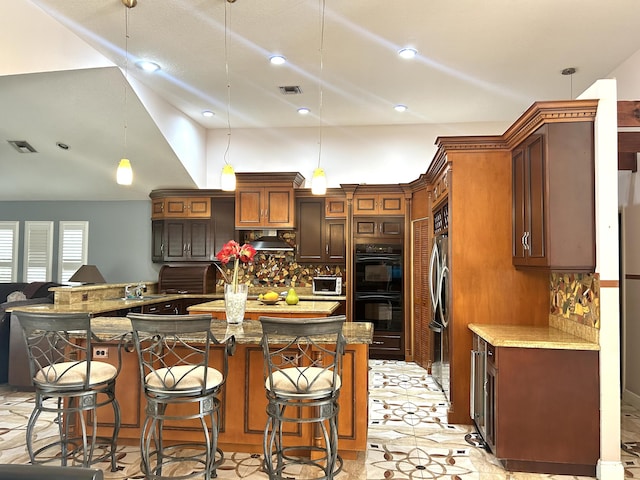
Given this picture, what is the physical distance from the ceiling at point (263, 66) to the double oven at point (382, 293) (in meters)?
1.97

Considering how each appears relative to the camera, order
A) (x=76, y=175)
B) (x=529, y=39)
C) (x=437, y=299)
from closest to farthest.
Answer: (x=529, y=39)
(x=437, y=299)
(x=76, y=175)

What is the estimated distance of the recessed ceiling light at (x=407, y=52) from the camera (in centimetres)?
432

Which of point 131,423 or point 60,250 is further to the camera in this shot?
point 60,250

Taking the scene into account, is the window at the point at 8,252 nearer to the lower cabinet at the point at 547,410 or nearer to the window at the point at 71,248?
the window at the point at 71,248

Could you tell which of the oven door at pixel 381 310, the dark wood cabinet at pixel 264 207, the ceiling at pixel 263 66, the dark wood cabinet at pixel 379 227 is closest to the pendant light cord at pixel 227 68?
the ceiling at pixel 263 66

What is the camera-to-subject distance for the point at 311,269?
7070mm

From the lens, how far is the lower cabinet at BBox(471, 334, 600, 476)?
2.99 meters

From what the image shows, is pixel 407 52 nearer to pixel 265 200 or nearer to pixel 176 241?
pixel 265 200

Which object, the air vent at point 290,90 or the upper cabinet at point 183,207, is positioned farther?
the upper cabinet at point 183,207

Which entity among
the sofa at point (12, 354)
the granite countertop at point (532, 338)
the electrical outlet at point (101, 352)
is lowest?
the sofa at point (12, 354)

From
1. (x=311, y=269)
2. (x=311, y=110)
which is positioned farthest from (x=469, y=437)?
(x=311, y=110)

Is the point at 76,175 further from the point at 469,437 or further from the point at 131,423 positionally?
the point at 469,437

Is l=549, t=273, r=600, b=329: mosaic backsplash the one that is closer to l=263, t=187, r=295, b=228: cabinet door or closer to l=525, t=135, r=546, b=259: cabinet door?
l=525, t=135, r=546, b=259: cabinet door

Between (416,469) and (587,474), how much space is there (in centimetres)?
106
